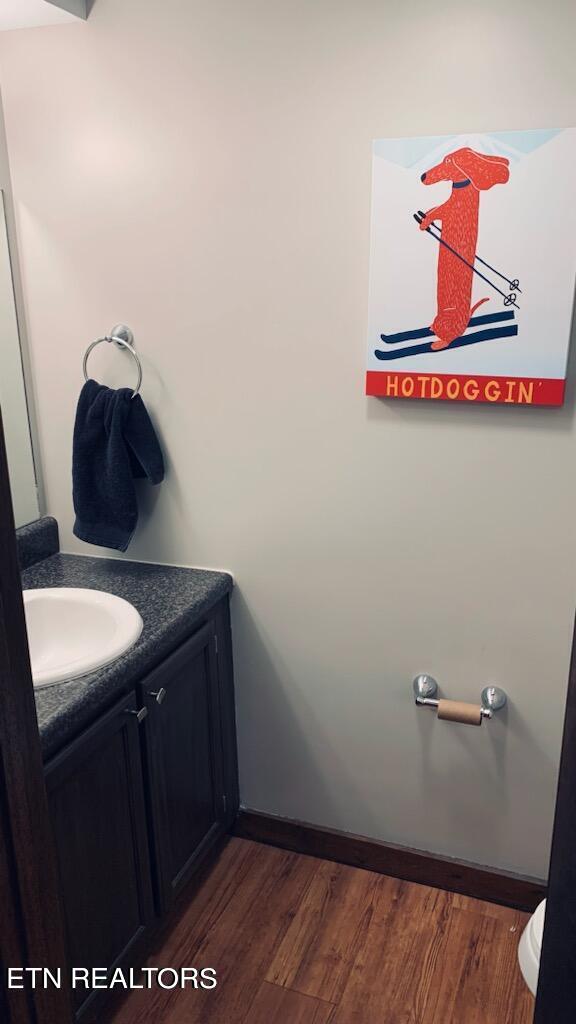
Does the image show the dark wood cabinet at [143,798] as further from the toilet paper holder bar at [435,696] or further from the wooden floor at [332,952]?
the toilet paper holder bar at [435,696]

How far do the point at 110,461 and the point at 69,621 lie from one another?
41 cm

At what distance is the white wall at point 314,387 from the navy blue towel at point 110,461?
8 cm

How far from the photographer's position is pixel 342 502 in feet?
6.39

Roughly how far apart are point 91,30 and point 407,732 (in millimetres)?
1867

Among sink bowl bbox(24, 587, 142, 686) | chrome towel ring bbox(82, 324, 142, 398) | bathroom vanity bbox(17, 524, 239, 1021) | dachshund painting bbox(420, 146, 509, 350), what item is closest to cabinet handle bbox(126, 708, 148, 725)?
bathroom vanity bbox(17, 524, 239, 1021)

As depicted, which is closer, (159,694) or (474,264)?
(474,264)

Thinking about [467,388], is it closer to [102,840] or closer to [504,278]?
[504,278]

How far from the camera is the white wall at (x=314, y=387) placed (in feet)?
5.54

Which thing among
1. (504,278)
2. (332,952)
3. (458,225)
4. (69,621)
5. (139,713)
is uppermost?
(458,225)

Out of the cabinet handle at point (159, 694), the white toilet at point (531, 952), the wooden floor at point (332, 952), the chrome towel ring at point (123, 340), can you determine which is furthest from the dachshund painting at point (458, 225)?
the wooden floor at point (332, 952)

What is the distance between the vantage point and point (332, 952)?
1.91m

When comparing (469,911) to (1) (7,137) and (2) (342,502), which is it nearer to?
(2) (342,502)

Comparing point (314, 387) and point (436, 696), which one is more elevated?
point (314, 387)

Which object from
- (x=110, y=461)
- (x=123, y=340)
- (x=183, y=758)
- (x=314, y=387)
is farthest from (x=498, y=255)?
(x=183, y=758)
